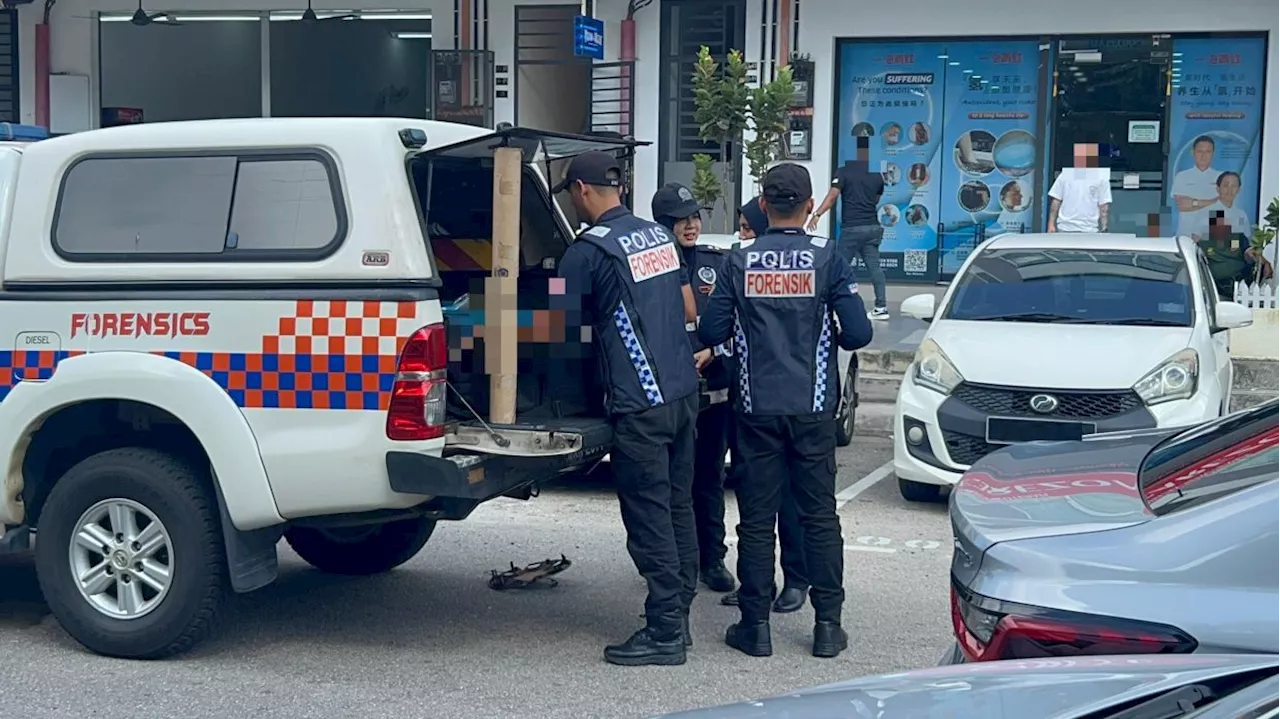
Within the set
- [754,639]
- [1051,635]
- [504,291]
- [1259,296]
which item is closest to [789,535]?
[754,639]

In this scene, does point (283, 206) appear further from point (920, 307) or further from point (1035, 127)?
point (1035, 127)

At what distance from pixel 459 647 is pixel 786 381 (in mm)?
1682

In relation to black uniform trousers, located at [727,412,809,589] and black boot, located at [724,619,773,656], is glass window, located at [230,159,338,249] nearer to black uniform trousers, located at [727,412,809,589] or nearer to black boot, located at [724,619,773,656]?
black uniform trousers, located at [727,412,809,589]

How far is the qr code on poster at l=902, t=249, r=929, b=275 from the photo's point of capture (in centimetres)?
1662

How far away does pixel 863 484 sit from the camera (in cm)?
959

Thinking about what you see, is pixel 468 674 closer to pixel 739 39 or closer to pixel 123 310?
pixel 123 310

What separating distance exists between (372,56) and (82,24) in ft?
11.8

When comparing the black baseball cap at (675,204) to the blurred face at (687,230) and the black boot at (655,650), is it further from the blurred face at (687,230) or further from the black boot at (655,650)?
the black boot at (655,650)

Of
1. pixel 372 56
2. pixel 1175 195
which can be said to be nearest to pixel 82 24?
pixel 372 56

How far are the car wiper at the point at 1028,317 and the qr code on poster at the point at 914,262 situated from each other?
7.49m

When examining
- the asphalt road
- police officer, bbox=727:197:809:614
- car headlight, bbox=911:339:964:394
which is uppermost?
car headlight, bbox=911:339:964:394

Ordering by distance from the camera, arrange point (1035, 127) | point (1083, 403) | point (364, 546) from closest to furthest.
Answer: point (364, 546)
point (1083, 403)
point (1035, 127)

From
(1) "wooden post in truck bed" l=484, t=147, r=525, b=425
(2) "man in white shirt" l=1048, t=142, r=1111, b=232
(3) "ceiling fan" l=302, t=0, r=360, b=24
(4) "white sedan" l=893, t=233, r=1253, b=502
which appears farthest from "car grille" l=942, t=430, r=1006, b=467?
(3) "ceiling fan" l=302, t=0, r=360, b=24

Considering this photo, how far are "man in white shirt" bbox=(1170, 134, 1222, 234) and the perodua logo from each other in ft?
27.0
